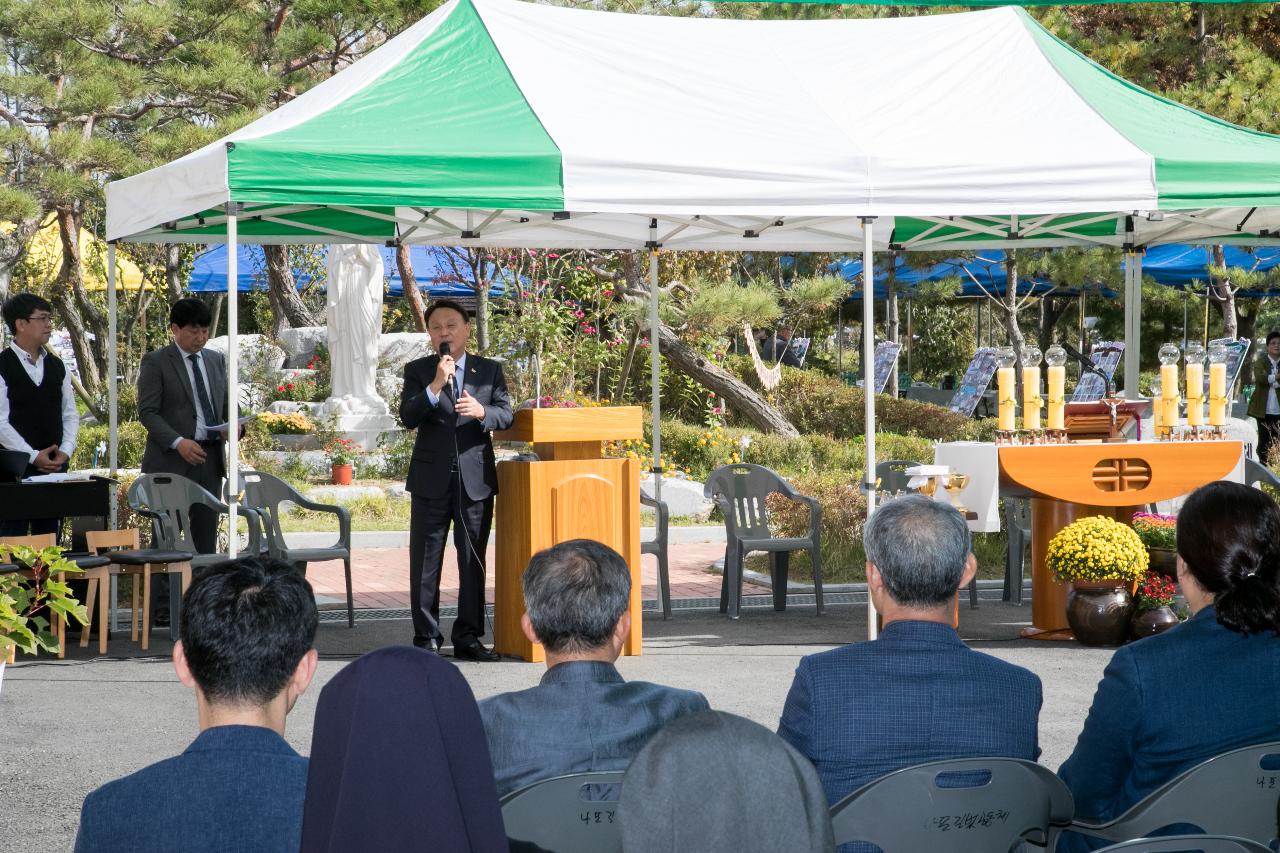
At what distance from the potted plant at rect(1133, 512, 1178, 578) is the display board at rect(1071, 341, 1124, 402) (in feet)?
29.2

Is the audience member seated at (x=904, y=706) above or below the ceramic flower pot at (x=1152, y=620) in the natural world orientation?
above

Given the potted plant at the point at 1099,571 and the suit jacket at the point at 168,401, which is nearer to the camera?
the potted plant at the point at 1099,571

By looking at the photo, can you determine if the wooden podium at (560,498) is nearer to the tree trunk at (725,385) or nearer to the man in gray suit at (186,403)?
the man in gray suit at (186,403)

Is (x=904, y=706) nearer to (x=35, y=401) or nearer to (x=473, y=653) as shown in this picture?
(x=473, y=653)

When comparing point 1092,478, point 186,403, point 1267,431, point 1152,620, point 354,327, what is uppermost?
point 354,327

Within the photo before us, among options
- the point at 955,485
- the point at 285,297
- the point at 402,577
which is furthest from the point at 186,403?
the point at 285,297

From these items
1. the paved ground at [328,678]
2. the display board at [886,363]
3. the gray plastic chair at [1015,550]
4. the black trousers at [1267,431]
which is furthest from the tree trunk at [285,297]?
the gray plastic chair at [1015,550]

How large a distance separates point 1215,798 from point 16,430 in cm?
652

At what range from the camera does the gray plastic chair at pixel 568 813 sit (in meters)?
2.51

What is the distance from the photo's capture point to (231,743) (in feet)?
7.19

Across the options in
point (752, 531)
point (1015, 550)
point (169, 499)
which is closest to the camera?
point (169, 499)

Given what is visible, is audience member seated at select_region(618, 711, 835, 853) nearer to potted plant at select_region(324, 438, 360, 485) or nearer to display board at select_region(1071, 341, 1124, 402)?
potted plant at select_region(324, 438, 360, 485)

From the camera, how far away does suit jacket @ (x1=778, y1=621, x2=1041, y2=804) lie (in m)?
2.86

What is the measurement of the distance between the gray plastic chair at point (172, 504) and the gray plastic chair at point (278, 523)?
210mm
